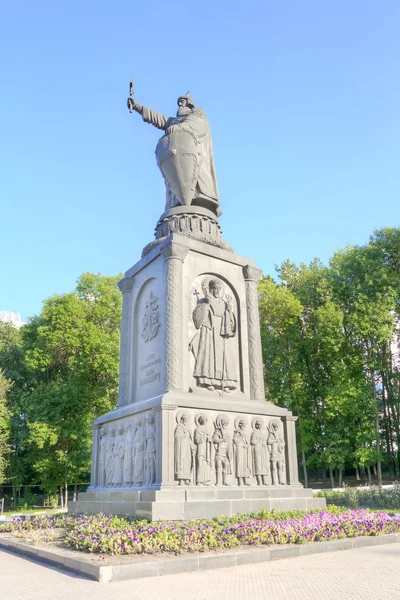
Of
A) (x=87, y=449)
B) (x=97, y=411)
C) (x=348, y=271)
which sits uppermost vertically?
(x=348, y=271)

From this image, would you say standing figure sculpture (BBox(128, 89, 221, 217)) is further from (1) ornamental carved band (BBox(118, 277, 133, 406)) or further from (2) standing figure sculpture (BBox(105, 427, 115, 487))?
(2) standing figure sculpture (BBox(105, 427, 115, 487))

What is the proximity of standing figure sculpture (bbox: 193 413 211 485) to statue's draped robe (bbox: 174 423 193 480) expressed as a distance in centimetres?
17

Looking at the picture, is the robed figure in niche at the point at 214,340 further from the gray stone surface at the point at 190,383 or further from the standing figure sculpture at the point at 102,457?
the standing figure sculpture at the point at 102,457

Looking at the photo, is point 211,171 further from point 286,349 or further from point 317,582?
point 286,349

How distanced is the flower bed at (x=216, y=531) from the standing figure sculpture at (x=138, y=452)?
1444 mm

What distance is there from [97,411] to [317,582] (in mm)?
25937

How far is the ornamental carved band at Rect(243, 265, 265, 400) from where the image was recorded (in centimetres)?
1416

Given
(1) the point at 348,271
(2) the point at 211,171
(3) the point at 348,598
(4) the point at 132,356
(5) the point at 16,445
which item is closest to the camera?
(3) the point at 348,598

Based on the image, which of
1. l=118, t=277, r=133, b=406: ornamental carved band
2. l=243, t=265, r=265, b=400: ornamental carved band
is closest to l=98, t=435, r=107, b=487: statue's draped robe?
l=118, t=277, r=133, b=406: ornamental carved band

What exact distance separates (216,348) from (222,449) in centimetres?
275

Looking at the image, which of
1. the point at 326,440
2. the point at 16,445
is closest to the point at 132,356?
the point at 326,440

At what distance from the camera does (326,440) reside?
103ft

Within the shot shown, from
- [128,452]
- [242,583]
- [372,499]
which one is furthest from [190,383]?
[372,499]

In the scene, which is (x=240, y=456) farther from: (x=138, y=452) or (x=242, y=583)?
(x=242, y=583)
